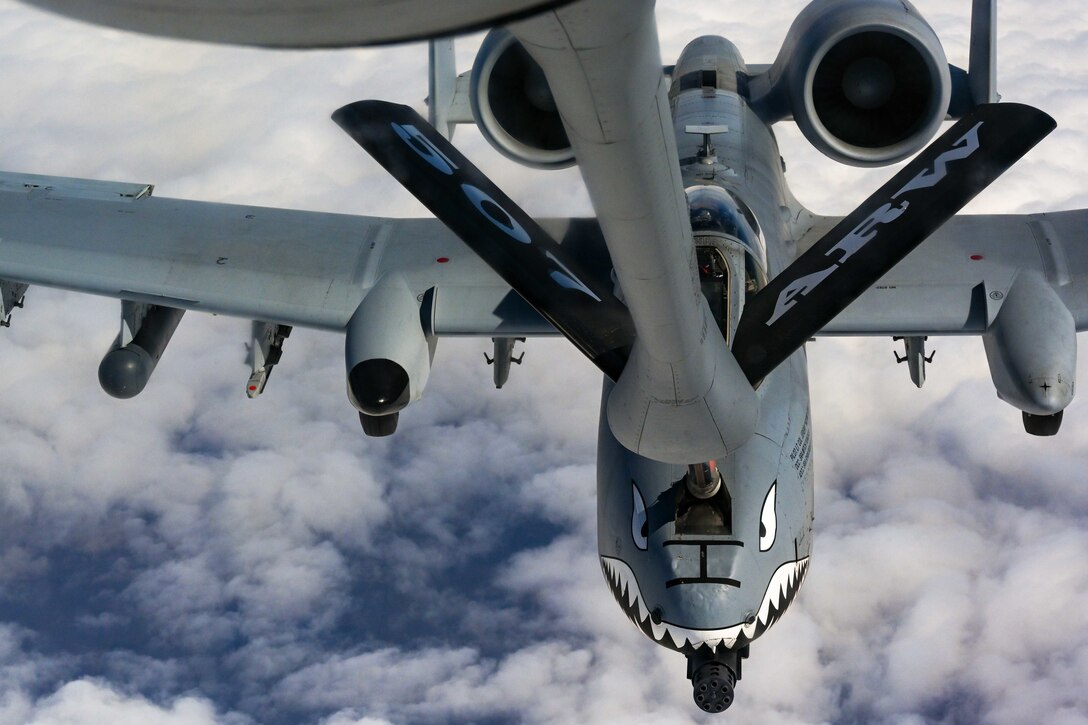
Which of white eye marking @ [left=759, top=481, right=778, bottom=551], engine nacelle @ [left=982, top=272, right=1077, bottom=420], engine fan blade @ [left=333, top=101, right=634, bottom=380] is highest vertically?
engine nacelle @ [left=982, top=272, right=1077, bottom=420]

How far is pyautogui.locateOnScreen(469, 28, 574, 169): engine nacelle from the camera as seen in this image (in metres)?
14.2

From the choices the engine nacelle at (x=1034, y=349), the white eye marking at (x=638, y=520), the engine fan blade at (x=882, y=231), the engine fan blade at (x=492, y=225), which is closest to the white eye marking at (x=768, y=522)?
the white eye marking at (x=638, y=520)

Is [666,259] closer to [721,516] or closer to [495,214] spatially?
[495,214]

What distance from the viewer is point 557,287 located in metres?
7.99

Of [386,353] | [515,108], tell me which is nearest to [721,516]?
[386,353]

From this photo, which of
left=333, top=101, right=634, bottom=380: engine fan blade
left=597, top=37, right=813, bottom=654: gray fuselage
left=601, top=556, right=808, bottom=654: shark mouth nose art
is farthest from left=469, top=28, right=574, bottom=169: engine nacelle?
left=333, top=101, right=634, bottom=380: engine fan blade

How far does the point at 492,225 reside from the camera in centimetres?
823

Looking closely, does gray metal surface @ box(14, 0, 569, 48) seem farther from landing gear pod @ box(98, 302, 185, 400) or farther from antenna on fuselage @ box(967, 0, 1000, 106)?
antenna on fuselage @ box(967, 0, 1000, 106)

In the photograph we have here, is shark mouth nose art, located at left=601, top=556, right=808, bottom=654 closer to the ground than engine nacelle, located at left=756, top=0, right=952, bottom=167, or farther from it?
closer to the ground

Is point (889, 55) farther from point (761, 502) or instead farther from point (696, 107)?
point (761, 502)

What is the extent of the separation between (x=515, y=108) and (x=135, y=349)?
6.06m

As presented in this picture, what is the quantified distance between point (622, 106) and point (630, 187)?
1.60ft

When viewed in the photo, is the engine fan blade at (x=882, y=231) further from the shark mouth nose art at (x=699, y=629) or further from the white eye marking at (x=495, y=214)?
the shark mouth nose art at (x=699, y=629)

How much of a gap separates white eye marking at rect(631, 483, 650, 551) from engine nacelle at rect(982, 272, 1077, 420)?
15.3ft
